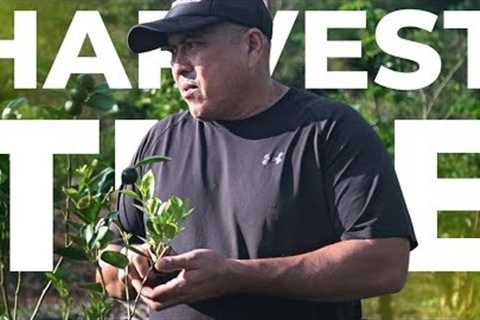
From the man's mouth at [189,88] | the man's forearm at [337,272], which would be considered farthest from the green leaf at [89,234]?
the man's mouth at [189,88]

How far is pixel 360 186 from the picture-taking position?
3.60 m

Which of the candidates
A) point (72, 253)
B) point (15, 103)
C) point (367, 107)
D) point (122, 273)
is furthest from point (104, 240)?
point (367, 107)

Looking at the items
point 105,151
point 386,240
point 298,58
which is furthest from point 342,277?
point 298,58

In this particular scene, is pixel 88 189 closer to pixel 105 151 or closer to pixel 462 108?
pixel 105 151

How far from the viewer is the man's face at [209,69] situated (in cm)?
366

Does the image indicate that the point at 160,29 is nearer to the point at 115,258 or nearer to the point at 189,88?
the point at 189,88

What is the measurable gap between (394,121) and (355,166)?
6445mm

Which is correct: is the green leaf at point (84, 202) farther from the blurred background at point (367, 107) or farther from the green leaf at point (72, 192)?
the blurred background at point (367, 107)

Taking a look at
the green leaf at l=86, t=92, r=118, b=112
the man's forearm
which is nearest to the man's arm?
the man's forearm

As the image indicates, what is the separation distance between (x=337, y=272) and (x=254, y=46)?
0.57m

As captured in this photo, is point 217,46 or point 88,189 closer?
point 88,189

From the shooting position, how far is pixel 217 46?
3.73 meters

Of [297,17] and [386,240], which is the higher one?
[297,17]

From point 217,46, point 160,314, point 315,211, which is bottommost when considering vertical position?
point 160,314
